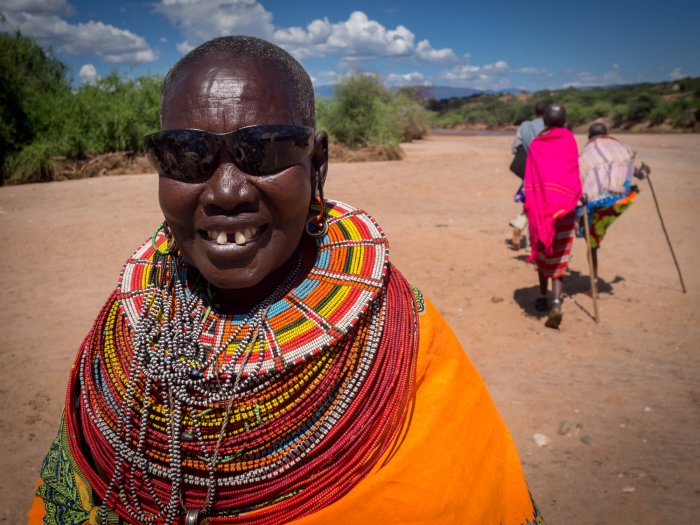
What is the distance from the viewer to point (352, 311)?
1.26 metres

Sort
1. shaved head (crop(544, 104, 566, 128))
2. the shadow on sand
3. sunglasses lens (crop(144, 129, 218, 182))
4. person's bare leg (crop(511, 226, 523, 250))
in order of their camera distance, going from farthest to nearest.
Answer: person's bare leg (crop(511, 226, 523, 250)) → the shadow on sand → shaved head (crop(544, 104, 566, 128)) → sunglasses lens (crop(144, 129, 218, 182))

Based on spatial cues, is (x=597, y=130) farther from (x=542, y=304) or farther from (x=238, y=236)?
(x=238, y=236)

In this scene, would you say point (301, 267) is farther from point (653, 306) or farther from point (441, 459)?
point (653, 306)

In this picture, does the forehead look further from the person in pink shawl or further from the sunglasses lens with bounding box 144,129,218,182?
the person in pink shawl

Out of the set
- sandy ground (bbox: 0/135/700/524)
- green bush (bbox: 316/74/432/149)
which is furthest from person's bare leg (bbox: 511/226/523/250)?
green bush (bbox: 316/74/432/149)

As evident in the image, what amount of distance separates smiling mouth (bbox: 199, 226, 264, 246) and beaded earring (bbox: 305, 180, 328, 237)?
9.2 inches

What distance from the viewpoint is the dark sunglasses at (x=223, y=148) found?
113cm

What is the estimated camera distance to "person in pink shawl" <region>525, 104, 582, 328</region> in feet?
15.8

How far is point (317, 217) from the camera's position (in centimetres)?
142

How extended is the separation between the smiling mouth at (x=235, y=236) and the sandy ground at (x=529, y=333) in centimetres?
244

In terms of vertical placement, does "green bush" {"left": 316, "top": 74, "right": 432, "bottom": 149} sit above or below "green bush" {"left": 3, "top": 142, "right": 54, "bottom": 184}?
above

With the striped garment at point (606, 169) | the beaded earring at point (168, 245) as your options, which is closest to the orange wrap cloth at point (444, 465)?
the beaded earring at point (168, 245)

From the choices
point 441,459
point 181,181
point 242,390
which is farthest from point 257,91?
point 441,459

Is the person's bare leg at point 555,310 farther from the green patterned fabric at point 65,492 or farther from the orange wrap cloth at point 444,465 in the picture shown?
the green patterned fabric at point 65,492
